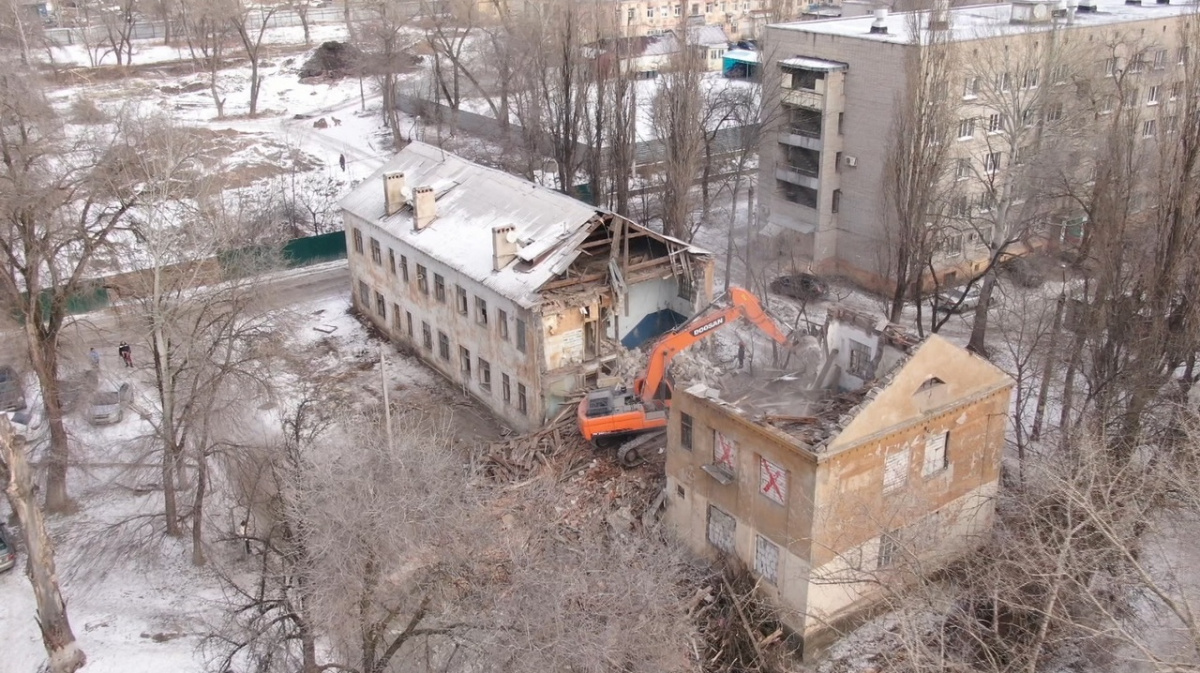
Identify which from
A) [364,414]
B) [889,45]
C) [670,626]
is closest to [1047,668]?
[670,626]

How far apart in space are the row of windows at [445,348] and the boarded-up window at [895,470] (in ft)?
39.8

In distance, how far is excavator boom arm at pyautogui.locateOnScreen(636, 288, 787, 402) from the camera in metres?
25.8

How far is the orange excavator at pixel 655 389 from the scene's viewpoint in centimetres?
2584

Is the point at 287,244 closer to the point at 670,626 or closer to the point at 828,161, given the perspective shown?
the point at 828,161

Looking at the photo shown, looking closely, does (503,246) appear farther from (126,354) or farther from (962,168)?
(962,168)

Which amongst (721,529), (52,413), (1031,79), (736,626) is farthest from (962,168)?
(52,413)

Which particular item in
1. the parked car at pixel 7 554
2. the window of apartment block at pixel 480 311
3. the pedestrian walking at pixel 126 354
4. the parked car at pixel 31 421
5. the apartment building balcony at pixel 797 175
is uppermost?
the apartment building balcony at pixel 797 175

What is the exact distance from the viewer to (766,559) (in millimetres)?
21609

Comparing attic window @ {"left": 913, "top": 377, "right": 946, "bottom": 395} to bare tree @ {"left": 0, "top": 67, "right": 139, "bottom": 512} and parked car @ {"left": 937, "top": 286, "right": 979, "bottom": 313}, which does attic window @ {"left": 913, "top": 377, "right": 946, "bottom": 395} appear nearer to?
parked car @ {"left": 937, "top": 286, "right": 979, "bottom": 313}

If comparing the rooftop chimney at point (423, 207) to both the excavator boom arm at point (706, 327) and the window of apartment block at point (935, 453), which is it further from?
the window of apartment block at point (935, 453)

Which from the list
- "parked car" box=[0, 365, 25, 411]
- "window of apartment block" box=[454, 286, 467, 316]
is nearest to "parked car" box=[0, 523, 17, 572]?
"parked car" box=[0, 365, 25, 411]

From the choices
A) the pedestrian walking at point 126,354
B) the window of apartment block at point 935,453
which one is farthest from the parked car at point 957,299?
the pedestrian walking at point 126,354

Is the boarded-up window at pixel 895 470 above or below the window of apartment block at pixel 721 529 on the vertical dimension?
above

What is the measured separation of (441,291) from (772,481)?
15.9 m
